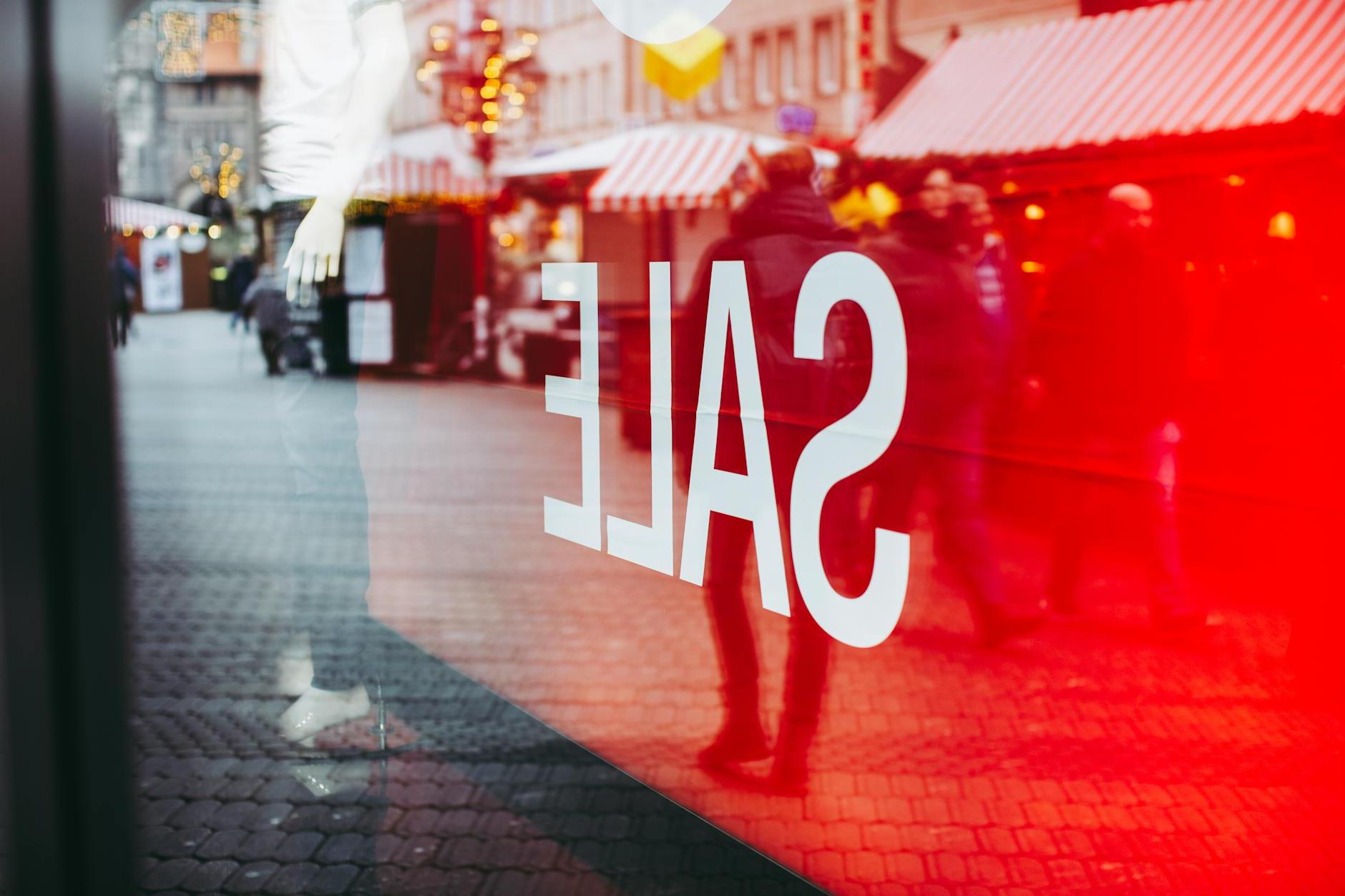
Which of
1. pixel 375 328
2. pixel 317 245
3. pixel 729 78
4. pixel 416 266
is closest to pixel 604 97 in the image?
pixel 729 78

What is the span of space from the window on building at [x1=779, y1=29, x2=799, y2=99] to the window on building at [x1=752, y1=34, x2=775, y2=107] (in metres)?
0.04

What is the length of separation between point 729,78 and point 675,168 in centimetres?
38

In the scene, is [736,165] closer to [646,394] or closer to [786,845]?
[646,394]

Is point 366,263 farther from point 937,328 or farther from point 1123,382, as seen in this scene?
point 1123,382

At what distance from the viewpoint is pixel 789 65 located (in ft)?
10.0

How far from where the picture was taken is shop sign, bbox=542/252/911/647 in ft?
9.94

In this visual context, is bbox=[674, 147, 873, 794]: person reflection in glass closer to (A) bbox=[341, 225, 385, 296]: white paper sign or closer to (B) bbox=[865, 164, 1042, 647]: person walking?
(B) bbox=[865, 164, 1042, 647]: person walking

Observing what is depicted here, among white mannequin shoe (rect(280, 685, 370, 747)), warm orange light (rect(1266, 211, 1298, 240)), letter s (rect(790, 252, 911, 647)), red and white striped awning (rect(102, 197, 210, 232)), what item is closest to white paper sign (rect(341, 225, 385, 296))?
red and white striped awning (rect(102, 197, 210, 232))

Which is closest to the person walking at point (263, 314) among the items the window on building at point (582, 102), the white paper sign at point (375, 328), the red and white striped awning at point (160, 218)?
the white paper sign at point (375, 328)

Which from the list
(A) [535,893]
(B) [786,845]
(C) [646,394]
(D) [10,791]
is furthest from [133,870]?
(C) [646,394]

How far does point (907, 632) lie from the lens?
4238 mm

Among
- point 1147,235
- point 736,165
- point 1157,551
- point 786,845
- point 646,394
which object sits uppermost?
point 736,165

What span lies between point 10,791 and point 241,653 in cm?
333

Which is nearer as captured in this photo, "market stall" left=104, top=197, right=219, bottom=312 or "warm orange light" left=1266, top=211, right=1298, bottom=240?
"warm orange light" left=1266, top=211, right=1298, bottom=240
